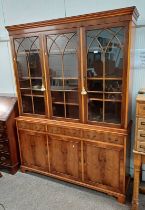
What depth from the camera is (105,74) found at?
203 centimetres

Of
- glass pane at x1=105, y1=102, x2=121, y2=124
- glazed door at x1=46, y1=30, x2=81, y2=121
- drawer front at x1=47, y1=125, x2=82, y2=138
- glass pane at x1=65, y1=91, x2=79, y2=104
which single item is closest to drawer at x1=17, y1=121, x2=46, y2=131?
drawer front at x1=47, y1=125, x2=82, y2=138

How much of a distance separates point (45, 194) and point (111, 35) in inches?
78.1

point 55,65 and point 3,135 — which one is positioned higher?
point 55,65

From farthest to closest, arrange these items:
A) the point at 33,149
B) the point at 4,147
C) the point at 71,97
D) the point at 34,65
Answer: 1. the point at 4,147
2. the point at 33,149
3. the point at 34,65
4. the point at 71,97

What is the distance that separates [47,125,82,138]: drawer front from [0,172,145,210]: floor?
2.38 ft

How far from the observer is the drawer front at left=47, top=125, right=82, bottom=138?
7.42 ft

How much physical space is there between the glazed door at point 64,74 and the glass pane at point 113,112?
32 cm

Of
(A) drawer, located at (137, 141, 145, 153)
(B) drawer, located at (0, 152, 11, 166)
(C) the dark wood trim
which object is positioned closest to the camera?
(C) the dark wood trim

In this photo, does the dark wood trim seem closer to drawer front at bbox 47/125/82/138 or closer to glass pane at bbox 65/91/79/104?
glass pane at bbox 65/91/79/104

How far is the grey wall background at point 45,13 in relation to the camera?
2.17 metres

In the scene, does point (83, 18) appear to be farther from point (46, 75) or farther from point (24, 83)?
point (24, 83)

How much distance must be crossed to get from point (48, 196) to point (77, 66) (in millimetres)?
1589

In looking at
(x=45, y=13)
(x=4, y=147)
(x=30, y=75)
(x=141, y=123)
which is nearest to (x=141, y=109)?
(x=141, y=123)

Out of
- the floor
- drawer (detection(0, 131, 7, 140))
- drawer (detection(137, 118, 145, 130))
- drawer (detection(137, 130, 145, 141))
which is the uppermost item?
drawer (detection(137, 118, 145, 130))
